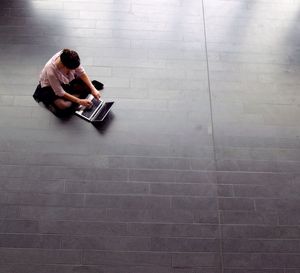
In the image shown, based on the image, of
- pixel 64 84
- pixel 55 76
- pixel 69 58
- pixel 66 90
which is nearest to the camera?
pixel 69 58

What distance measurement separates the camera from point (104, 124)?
4281mm

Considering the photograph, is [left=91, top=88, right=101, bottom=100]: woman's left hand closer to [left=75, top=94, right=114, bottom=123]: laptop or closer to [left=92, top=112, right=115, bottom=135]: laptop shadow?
[left=75, top=94, right=114, bottom=123]: laptop

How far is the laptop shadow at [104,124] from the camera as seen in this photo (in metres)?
4.24

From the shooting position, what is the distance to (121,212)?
12.4 ft

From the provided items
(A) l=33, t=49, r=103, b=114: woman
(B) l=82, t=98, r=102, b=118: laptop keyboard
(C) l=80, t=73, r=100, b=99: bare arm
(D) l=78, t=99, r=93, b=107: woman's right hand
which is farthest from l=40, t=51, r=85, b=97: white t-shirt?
(B) l=82, t=98, r=102, b=118: laptop keyboard

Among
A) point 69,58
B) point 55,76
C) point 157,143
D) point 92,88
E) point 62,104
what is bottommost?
point 157,143

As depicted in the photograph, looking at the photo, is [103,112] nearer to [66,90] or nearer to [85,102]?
[85,102]

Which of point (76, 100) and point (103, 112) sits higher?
point (76, 100)

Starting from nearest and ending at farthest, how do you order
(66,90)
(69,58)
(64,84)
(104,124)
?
(69,58)
(64,84)
(66,90)
(104,124)

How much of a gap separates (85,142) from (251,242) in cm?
212

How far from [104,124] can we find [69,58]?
41.2 inches

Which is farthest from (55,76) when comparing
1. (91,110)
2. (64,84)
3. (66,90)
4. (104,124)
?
(104,124)

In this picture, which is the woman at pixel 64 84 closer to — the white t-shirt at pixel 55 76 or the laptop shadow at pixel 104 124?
the white t-shirt at pixel 55 76

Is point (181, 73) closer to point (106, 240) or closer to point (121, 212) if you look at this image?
point (121, 212)
